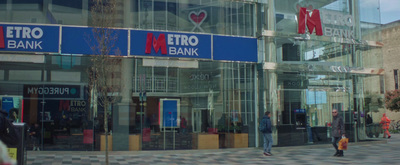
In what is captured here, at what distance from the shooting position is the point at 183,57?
15.6 m

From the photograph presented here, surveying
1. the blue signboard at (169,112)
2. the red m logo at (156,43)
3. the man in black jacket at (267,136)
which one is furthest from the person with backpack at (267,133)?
the red m logo at (156,43)

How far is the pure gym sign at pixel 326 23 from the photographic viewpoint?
17641mm

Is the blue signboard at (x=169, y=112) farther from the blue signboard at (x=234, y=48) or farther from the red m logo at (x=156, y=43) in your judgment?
the blue signboard at (x=234, y=48)

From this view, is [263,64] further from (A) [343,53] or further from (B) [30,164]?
(B) [30,164]

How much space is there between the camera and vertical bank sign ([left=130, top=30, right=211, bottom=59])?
1508cm

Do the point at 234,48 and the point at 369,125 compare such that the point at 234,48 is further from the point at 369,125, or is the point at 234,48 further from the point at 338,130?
the point at 369,125

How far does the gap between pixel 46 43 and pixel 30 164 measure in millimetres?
4951

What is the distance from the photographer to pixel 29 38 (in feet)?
46.8

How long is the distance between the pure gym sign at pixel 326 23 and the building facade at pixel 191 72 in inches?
1.9

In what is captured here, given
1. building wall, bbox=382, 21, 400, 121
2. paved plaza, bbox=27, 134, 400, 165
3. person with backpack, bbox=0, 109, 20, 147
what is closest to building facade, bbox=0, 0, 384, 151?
paved plaza, bbox=27, 134, 400, 165

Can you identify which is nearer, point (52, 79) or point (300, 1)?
point (52, 79)

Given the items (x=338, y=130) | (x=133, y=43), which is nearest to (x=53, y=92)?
(x=133, y=43)

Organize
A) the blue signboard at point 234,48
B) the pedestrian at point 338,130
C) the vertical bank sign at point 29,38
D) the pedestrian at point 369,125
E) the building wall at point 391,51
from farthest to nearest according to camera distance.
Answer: the building wall at point 391,51 < the pedestrian at point 369,125 < the blue signboard at point 234,48 < the vertical bank sign at point 29,38 < the pedestrian at point 338,130

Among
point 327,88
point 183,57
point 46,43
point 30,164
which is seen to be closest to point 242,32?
point 183,57
